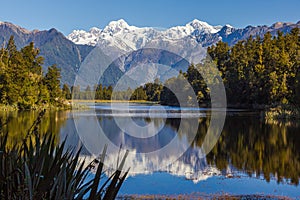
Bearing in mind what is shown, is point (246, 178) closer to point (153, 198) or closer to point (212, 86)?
point (153, 198)

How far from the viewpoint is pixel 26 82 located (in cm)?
4128

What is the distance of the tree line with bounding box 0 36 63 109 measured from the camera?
39.5 meters

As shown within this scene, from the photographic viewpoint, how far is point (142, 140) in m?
18.0

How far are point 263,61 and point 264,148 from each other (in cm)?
3592

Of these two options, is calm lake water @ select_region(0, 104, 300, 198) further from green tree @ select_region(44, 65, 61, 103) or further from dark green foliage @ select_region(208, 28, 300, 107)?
green tree @ select_region(44, 65, 61, 103)

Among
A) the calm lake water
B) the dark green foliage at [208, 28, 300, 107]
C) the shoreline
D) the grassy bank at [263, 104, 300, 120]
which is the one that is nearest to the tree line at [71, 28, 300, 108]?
the dark green foliage at [208, 28, 300, 107]

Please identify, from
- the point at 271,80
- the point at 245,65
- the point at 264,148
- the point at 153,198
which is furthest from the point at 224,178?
the point at 245,65

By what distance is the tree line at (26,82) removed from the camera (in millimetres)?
39500

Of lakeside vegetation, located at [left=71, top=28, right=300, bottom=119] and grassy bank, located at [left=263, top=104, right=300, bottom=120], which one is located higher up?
lakeside vegetation, located at [left=71, top=28, right=300, bottom=119]

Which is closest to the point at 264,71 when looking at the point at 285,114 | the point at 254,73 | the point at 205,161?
the point at 254,73

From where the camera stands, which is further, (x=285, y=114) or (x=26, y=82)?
(x=26, y=82)

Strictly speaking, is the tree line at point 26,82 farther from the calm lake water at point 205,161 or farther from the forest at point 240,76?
the calm lake water at point 205,161

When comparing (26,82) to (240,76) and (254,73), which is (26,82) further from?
(240,76)

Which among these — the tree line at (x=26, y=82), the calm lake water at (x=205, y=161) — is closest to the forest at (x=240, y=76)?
the tree line at (x=26, y=82)
